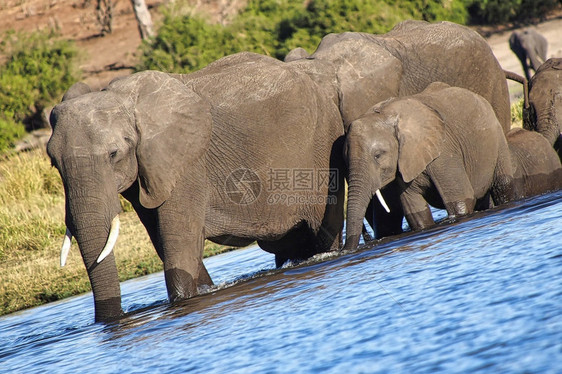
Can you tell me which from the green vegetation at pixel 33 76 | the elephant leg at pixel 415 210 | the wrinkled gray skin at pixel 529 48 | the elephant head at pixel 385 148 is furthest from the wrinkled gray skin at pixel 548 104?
the green vegetation at pixel 33 76

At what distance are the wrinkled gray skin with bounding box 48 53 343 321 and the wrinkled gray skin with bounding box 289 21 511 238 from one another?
1.55 feet

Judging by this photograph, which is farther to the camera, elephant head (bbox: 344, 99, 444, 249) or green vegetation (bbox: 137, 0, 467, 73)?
green vegetation (bbox: 137, 0, 467, 73)

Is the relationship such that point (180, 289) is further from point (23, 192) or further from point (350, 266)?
point (23, 192)

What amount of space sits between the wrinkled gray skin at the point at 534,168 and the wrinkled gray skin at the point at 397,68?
0.48 meters

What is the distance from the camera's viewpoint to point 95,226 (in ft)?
23.5

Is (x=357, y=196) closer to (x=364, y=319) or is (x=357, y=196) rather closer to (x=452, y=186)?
(x=452, y=186)

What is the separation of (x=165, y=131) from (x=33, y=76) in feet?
60.9

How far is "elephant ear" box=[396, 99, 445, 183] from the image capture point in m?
9.15

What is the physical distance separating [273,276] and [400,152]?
1.73m

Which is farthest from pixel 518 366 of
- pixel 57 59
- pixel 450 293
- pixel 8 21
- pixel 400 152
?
pixel 8 21

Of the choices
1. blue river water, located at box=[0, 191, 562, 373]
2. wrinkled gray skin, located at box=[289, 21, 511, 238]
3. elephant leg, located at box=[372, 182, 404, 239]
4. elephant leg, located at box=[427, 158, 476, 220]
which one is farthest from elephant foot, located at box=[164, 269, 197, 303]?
elephant leg, located at box=[427, 158, 476, 220]

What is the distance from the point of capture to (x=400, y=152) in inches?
361

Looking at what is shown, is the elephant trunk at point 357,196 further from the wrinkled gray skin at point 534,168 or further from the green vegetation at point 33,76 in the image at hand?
the green vegetation at point 33,76

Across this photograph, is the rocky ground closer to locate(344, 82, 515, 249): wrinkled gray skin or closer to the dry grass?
the dry grass
